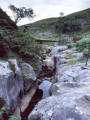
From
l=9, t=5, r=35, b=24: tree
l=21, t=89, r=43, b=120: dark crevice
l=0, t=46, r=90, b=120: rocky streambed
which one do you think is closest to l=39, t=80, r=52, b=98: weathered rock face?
l=0, t=46, r=90, b=120: rocky streambed

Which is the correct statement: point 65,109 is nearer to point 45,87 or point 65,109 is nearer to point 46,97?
point 46,97

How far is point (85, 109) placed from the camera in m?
2.31

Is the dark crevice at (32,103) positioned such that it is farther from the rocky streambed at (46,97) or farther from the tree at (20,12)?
the tree at (20,12)

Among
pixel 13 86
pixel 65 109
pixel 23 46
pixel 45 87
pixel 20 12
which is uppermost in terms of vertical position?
pixel 20 12

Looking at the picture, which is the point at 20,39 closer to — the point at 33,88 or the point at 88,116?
the point at 33,88

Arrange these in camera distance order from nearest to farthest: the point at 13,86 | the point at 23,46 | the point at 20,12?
the point at 13,86 < the point at 23,46 < the point at 20,12

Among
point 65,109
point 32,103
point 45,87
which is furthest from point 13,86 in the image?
point 45,87

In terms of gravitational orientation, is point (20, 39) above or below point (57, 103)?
above

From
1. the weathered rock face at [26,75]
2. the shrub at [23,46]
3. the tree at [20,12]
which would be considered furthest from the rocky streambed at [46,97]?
the tree at [20,12]

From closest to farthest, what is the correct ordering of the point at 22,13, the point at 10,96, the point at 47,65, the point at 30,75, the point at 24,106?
the point at 10,96, the point at 24,106, the point at 30,75, the point at 47,65, the point at 22,13

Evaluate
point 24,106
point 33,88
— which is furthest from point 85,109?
point 33,88

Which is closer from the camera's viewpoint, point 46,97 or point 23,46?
point 46,97

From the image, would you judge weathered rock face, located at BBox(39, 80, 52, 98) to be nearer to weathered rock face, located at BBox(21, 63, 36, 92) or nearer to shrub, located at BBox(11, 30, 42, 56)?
weathered rock face, located at BBox(21, 63, 36, 92)

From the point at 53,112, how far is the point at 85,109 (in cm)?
68
